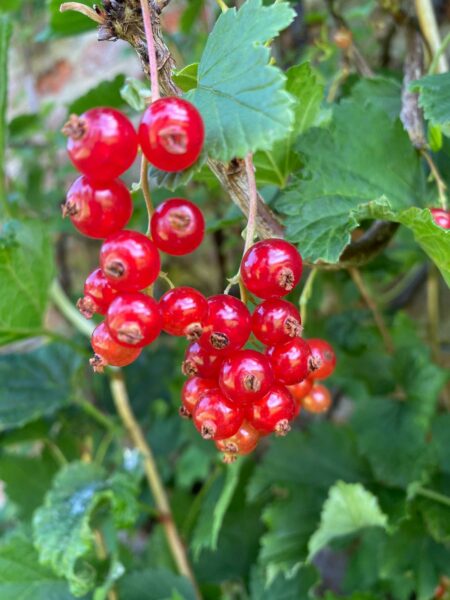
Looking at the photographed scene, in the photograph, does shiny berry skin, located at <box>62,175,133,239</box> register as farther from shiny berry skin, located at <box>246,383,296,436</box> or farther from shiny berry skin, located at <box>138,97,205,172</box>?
shiny berry skin, located at <box>246,383,296,436</box>

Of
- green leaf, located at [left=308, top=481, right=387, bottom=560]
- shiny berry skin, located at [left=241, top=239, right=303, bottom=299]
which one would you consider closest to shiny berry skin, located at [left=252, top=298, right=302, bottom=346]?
shiny berry skin, located at [left=241, top=239, right=303, bottom=299]

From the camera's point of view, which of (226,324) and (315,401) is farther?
(315,401)

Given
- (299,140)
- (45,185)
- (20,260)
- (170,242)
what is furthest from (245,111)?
(45,185)

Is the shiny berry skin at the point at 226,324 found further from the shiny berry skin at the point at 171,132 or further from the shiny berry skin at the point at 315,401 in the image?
the shiny berry skin at the point at 315,401

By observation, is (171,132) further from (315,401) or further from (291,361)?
(315,401)

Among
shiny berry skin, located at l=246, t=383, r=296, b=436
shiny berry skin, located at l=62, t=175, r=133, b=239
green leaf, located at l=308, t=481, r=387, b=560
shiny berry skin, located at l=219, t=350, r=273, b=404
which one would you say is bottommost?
green leaf, located at l=308, t=481, r=387, b=560

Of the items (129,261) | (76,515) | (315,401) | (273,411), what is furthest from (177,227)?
(76,515)

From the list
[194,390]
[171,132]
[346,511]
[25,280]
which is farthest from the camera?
[25,280]
